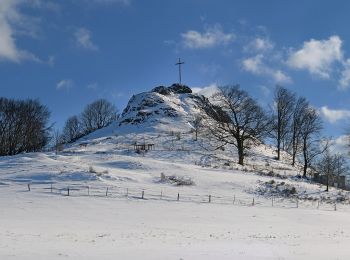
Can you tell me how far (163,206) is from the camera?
1676 inches

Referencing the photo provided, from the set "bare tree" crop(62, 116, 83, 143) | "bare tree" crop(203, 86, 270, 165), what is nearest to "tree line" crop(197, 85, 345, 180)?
"bare tree" crop(203, 86, 270, 165)

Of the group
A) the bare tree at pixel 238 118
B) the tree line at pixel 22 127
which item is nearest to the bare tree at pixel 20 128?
the tree line at pixel 22 127

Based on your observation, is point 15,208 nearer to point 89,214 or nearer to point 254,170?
point 89,214

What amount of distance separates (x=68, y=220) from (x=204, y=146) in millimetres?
48721

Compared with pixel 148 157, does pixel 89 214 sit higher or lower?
lower

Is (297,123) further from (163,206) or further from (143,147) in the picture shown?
(163,206)

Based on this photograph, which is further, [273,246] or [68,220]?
[68,220]

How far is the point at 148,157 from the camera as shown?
67250 mm

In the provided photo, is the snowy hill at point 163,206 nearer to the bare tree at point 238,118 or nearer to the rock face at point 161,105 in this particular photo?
the bare tree at point 238,118

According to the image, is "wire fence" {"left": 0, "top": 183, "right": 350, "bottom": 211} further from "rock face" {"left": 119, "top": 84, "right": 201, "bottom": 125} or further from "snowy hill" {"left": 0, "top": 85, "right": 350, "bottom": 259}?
"rock face" {"left": 119, "top": 84, "right": 201, "bottom": 125}

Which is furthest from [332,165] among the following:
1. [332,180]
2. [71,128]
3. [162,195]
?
[71,128]

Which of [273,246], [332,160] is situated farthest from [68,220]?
[332,160]

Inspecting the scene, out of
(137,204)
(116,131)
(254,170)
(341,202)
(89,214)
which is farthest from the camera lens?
(116,131)

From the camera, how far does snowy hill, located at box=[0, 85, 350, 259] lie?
82.2 feet
